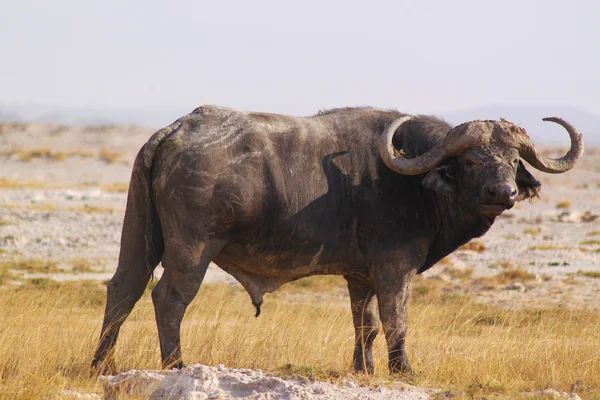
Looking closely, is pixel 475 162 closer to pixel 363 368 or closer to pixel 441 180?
pixel 441 180

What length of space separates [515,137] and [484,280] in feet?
28.0

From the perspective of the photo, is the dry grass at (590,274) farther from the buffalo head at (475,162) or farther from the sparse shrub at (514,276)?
the buffalo head at (475,162)

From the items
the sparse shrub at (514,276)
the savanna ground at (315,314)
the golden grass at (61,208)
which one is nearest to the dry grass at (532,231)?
the savanna ground at (315,314)

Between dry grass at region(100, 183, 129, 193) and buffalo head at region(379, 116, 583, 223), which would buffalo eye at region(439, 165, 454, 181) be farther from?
dry grass at region(100, 183, 129, 193)

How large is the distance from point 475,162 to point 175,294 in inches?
117

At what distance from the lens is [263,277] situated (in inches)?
350

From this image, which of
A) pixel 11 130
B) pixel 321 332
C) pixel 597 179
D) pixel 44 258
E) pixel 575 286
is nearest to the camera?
pixel 321 332

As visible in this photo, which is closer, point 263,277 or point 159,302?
point 159,302

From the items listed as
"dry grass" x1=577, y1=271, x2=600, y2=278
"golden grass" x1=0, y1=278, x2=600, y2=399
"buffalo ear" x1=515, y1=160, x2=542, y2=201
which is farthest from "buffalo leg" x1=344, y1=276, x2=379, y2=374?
"dry grass" x1=577, y1=271, x2=600, y2=278

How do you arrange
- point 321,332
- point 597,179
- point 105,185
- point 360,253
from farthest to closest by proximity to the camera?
point 597,179, point 105,185, point 321,332, point 360,253

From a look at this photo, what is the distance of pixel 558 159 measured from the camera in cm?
930

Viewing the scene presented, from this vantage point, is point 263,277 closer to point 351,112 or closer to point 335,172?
point 335,172

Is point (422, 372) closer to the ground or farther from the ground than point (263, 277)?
closer to the ground

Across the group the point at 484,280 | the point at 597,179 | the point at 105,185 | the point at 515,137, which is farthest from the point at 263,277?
the point at 597,179
